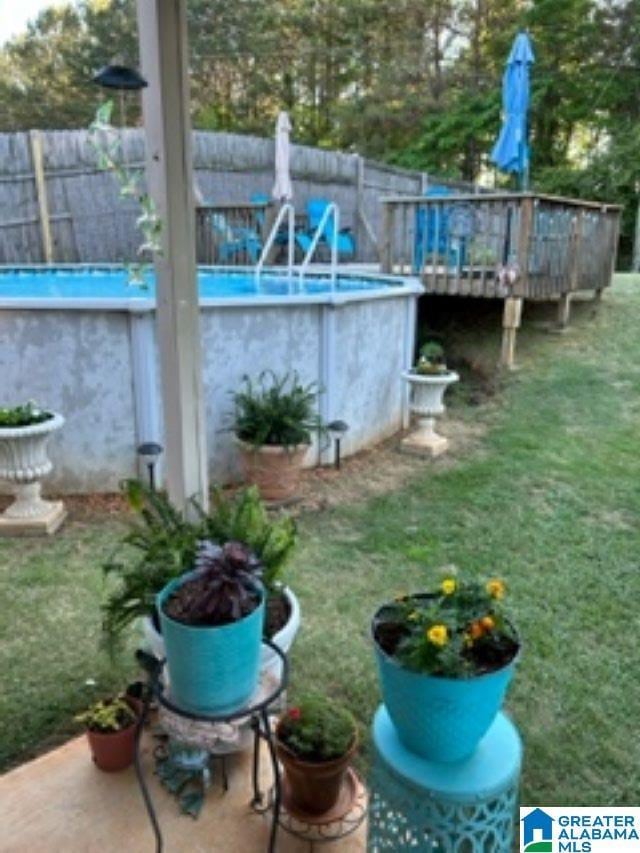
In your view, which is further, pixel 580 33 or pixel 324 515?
pixel 580 33

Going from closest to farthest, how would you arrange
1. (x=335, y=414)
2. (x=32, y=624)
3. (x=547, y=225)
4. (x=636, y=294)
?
1. (x=32, y=624)
2. (x=335, y=414)
3. (x=547, y=225)
4. (x=636, y=294)

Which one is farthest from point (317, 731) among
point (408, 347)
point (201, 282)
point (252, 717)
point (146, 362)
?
point (201, 282)

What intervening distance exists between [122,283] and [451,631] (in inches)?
275

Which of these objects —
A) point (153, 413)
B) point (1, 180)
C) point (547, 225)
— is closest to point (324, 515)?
point (153, 413)

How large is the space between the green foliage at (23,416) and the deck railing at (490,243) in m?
4.44

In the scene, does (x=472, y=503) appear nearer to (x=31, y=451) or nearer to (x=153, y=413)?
(x=153, y=413)

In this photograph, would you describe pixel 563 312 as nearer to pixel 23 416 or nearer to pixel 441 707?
pixel 23 416

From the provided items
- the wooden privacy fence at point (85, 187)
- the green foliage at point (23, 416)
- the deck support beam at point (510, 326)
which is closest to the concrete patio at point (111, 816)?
the green foliage at point (23, 416)

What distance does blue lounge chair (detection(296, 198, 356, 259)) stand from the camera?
1027 cm

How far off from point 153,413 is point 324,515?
1164mm

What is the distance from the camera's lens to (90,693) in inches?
81.7

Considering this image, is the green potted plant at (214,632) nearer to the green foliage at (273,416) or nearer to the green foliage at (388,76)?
the green foliage at (273,416)

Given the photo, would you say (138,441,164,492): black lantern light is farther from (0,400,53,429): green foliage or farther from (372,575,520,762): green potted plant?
(372,575,520,762): green potted plant

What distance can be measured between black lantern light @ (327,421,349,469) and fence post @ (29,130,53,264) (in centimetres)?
590
